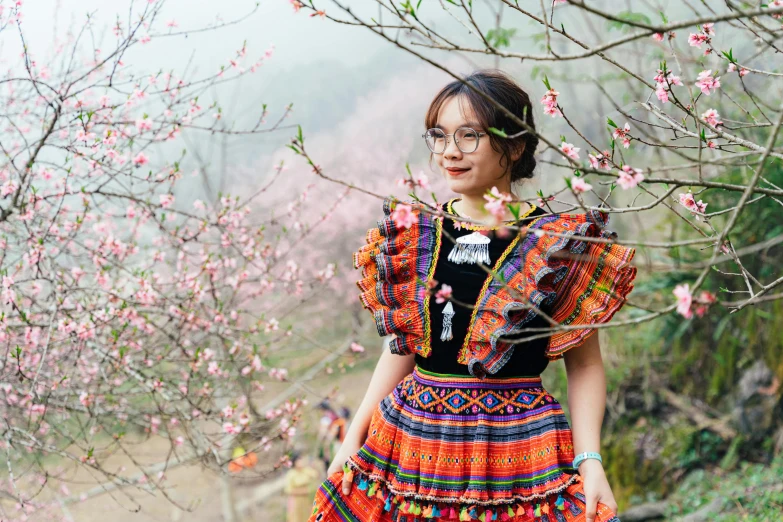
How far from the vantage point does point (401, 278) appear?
6.09 feet

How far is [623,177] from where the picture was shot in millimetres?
1234

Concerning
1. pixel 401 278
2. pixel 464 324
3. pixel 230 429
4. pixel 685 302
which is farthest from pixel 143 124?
pixel 685 302

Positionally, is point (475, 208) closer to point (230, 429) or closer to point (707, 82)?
point (707, 82)

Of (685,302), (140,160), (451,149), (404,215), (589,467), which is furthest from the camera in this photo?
(140,160)

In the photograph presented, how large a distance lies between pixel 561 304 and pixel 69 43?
3772 mm

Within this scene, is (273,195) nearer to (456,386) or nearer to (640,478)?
(640,478)

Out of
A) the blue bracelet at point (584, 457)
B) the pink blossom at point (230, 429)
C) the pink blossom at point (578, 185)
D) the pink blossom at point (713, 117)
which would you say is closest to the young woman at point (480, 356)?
the blue bracelet at point (584, 457)

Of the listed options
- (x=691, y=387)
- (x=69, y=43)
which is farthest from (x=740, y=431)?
(x=69, y=43)

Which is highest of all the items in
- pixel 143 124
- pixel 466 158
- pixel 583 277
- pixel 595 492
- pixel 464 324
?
pixel 143 124

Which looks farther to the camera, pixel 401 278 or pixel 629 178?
pixel 401 278

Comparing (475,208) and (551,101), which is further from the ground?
(551,101)

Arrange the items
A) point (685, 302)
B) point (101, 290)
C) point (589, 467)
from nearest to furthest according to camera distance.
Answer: point (685, 302)
point (589, 467)
point (101, 290)

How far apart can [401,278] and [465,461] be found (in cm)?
51

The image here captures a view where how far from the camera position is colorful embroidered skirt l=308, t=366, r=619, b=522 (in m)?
1.56
